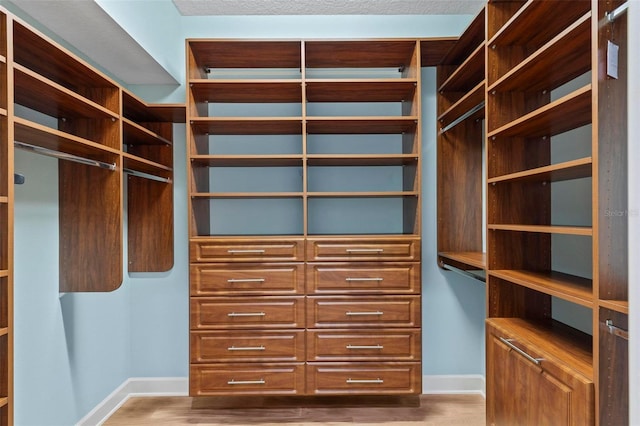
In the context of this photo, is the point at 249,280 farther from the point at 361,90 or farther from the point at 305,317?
the point at 361,90

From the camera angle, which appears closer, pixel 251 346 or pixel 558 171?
pixel 558 171

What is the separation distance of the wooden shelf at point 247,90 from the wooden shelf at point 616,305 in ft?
5.94

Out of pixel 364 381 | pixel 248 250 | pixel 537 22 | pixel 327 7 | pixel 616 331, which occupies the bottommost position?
pixel 364 381

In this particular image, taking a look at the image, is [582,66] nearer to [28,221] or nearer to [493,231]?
[493,231]

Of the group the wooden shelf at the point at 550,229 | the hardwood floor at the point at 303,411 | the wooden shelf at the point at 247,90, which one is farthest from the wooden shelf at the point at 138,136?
the wooden shelf at the point at 550,229

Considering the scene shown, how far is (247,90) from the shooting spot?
7.54ft

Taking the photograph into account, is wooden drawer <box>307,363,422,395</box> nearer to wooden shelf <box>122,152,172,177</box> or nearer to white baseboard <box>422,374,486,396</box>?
white baseboard <box>422,374,486,396</box>

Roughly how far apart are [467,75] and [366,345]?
1716 mm

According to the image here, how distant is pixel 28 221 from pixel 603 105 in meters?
2.24

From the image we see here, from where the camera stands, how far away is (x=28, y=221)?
5.43ft

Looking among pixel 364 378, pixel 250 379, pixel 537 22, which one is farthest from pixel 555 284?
pixel 250 379

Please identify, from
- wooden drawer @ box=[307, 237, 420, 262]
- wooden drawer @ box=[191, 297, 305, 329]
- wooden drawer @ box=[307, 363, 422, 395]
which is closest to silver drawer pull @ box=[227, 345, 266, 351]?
wooden drawer @ box=[191, 297, 305, 329]

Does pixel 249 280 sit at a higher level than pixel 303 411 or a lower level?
higher

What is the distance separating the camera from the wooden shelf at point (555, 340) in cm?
117
